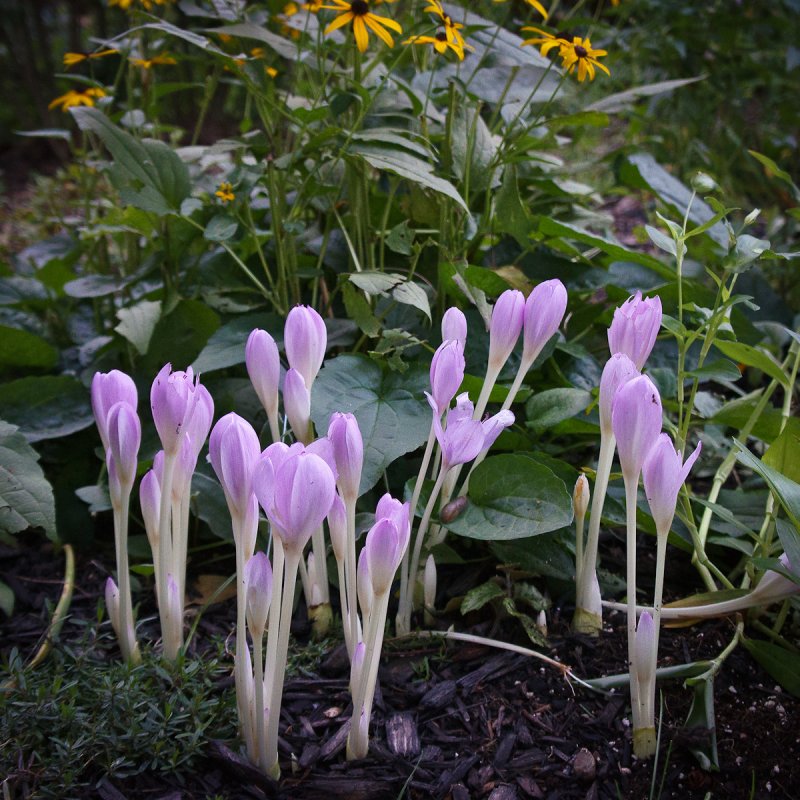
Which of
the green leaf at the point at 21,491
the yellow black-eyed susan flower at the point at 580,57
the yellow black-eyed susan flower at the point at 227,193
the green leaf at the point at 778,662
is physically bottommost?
the green leaf at the point at 21,491

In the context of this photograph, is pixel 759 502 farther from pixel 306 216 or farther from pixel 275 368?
pixel 306 216

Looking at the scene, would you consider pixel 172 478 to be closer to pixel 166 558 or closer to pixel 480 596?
pixel 166 558

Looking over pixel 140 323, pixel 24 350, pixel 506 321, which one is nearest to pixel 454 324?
pixel 506 321

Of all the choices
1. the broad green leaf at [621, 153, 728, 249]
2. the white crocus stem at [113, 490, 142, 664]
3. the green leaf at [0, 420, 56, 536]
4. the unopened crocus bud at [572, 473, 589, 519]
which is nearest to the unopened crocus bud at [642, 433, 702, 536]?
the unopened crocus bud at [572, 473, 589, 519]

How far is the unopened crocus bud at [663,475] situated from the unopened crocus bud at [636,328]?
194 mm

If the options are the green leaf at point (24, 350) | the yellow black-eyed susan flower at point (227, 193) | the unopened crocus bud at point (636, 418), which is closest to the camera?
the unopened crocus bud at point (636, 418)

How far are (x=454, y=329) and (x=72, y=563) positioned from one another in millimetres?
913

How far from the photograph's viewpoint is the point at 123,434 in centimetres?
108

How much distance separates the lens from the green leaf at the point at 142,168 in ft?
5.22

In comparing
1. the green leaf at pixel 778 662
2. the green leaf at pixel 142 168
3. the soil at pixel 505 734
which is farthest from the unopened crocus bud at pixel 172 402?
the green leaf at pixel 778 662

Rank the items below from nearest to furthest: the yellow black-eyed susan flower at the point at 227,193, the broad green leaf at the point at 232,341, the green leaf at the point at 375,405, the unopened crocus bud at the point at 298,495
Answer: the unopened crocus bud at the point at 298,495, the green leaf at the point at 375,405, the broad green leaf at the point at 232,341, the yellow black-eyed susan flower at the point at 227,193

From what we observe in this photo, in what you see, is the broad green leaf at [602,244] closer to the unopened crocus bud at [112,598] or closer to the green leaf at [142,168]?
the green leaf at [142,168]

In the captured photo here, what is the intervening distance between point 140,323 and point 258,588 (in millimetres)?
867

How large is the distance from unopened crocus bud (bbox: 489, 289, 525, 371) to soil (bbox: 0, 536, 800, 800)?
0.50 meters
